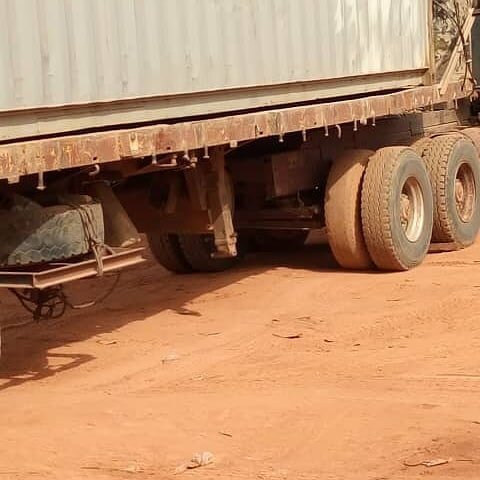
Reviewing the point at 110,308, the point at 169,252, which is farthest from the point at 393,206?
the point at 110,308

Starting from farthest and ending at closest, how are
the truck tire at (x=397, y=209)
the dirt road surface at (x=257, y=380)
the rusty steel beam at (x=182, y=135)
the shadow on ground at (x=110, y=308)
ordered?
1. the truck tire at (x=397, y=209)
2. the shadow on ground at (x=110, y=308)
3. the rusty steel beam at (x=182, y=135)
4. the dirt road surface at (x=257, y=380)

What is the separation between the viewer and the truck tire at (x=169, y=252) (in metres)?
10.4

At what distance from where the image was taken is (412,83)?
35.7 feet

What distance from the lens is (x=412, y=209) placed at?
1009 cm

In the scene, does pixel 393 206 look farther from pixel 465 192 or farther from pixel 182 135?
pixel 182 135

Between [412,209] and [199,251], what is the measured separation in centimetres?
201

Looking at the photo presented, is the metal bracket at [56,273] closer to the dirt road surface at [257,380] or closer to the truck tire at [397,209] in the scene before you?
the dirt road surface at [257,380]

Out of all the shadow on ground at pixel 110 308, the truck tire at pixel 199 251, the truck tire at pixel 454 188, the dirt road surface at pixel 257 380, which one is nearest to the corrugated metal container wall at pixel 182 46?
the truck tire at pixel 454 188

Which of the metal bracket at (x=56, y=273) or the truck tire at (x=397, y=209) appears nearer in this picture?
the metal bracket at (x=56, y=273)

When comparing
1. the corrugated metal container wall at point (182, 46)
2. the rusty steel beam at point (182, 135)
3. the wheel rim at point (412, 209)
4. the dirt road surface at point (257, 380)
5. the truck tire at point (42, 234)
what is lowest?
the dirt road surface at point (257, 380)

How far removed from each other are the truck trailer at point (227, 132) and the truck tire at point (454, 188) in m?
0.02

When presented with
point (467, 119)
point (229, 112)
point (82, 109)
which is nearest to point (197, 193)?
point (229, 112)

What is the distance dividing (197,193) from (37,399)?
247 centimetres

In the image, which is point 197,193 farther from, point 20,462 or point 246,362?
point 20,462
